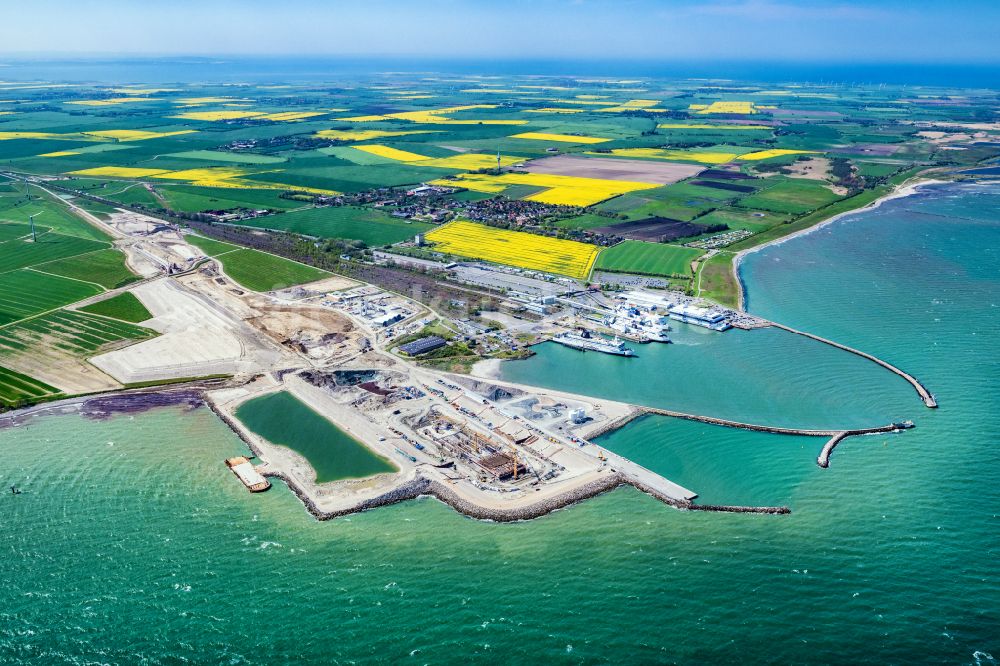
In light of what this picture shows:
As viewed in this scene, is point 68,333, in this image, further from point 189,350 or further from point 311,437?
point 311,437

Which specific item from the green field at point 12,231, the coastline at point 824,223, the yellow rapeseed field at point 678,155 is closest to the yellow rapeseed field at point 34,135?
the green field at point 12,231

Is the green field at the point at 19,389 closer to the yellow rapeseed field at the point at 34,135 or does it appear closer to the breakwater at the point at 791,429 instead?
the breakwater at the point at 791,429

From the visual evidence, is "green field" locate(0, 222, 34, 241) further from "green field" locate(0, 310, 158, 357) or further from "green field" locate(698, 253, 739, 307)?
"green field" locate(698, 253, 739, 307)

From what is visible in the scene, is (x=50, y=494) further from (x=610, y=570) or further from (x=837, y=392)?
(x=837, y=392)

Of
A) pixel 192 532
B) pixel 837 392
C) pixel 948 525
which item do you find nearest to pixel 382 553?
pixel 192 532

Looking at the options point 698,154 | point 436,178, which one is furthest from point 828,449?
point 698,154

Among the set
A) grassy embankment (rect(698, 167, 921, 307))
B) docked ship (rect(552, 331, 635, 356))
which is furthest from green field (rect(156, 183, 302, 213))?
grassy embankment (rect(698, 167, 921, 307))
